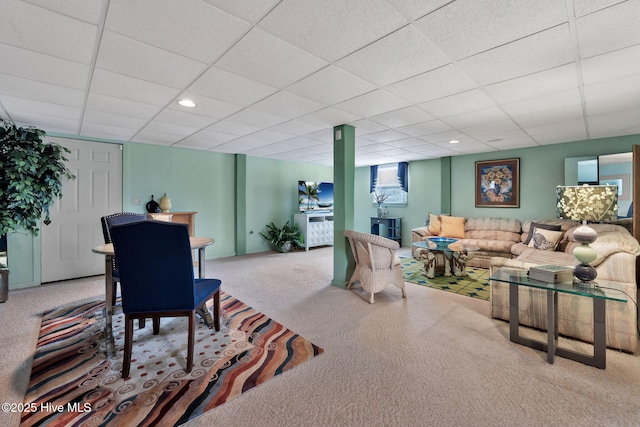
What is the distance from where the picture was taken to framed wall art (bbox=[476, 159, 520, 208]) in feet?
19.0

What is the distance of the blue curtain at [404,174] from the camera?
7.46 metres

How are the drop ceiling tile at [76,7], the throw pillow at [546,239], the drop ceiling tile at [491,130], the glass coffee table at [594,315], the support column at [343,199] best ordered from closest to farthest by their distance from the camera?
the drop ceiling tile at [76,7]
the glass coffee table at [594,315]
the drop ceiling tile at [491,130]
the support column at [343,199]
the throw pillow at [546,239]

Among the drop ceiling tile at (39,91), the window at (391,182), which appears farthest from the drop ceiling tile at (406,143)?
the drop ceiling tile at (39,91)

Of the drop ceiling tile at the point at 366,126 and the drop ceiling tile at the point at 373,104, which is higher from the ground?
the drop ceiling tile at the point at 366,126

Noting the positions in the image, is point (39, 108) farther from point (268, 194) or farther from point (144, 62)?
point (268, 194)

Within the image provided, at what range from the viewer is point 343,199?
161 inches

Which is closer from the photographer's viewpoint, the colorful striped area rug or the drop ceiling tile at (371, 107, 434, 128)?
the colorful striped area rug

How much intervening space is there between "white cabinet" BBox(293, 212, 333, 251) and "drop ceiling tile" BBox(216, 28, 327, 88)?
470 cm

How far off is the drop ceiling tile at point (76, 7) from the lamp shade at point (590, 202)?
363 centimetres

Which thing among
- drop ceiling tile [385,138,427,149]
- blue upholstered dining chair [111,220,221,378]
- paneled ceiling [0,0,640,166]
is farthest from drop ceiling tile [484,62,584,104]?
blue upholstered dining chair [111,220,221,378]

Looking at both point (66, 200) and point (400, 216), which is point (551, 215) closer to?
point (400, 216)

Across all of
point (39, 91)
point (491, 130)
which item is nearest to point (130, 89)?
point (39, 91)

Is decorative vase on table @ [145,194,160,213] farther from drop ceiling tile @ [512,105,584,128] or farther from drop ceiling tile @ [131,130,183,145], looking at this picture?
drop ceiling tile @ [512,105,584,128]

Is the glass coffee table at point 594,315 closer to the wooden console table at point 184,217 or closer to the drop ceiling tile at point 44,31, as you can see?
the drop ceiling tile at point 44,31
